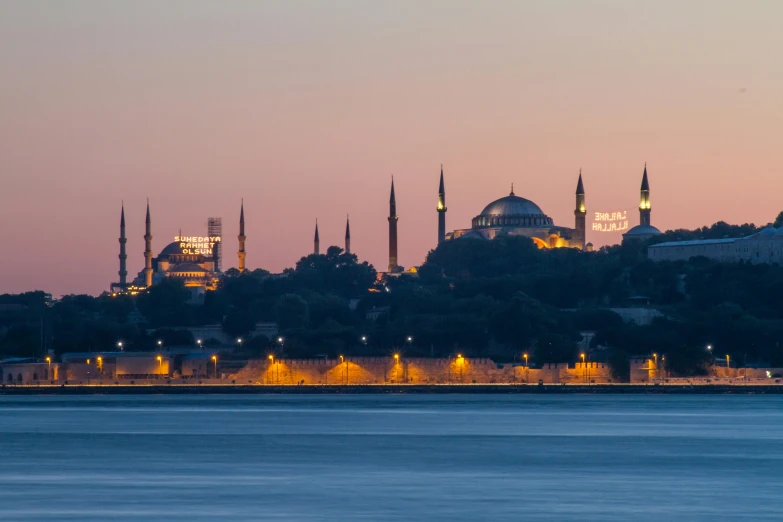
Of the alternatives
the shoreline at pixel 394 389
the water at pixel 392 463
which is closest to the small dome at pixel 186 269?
the shoreline at pixel 394 389

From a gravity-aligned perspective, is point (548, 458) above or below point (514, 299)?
below

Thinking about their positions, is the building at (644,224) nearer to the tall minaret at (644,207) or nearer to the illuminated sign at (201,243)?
the tall minaret at (644,207)

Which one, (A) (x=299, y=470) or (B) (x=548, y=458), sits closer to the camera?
(A) (x=299, y=470)

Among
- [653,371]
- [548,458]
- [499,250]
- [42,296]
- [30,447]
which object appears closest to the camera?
[548,458]

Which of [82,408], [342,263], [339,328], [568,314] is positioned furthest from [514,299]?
[342,263]

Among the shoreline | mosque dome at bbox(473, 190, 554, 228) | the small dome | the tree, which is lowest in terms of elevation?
the shoreline

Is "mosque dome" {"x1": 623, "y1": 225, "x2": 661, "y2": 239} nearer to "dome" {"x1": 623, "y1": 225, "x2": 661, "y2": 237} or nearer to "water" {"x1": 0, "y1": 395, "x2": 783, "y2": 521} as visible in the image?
"dome" {"x1": 623, "y1": 225, "x2": 661, "y2": 237}

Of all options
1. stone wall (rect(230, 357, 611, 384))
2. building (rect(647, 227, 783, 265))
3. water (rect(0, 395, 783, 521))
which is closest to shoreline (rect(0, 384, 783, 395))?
stone wall (rect(230, 357, 611, 384))

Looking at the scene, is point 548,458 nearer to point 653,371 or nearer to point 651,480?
point 651,480
